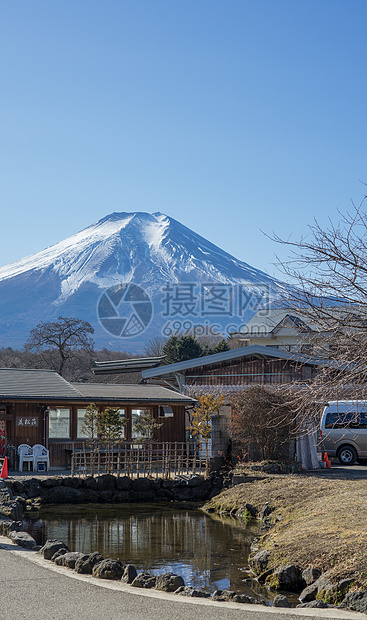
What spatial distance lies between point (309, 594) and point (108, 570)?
271 cm

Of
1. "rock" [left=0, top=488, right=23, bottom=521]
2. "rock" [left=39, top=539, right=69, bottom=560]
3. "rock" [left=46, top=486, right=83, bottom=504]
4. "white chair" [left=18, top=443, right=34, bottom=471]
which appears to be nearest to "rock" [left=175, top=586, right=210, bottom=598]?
"rock" [left=39, top=539, right=69, bottom=560]

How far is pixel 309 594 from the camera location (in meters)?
9.14

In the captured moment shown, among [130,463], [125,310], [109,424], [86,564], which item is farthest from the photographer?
[125,310]

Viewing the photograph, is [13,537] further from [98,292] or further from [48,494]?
[98,292]

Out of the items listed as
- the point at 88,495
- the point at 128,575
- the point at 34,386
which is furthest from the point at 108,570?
the point at 34,386

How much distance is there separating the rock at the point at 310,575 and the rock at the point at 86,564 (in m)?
3.03

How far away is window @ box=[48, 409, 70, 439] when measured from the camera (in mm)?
24788

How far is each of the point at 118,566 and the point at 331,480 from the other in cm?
1027

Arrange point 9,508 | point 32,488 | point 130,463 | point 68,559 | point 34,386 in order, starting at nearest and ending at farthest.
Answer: point 68,559 → point 9,508 → point 32,488 → point 130,463 → point 34,386

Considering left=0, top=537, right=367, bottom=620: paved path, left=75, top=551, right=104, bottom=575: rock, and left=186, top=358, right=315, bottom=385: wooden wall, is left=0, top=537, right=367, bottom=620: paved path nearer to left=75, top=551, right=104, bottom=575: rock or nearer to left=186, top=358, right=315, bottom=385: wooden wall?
left=75, top=551, right=104, bottom=575: rock

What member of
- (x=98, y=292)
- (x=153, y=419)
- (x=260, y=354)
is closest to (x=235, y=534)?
→ (x=153, y=419)

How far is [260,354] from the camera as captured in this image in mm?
27969

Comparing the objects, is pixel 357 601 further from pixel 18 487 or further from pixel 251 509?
pixel 18 487

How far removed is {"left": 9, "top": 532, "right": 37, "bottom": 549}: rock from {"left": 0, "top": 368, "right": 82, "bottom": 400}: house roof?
Result: 11554 millimetres
